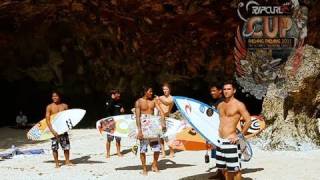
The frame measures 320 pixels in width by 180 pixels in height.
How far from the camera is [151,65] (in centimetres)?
2127

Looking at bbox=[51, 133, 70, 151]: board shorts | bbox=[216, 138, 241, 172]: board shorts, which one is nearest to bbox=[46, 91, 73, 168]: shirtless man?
bbox=[51, 133, 70, 151]: board shorts

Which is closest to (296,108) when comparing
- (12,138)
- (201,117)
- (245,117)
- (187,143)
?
(187,143)

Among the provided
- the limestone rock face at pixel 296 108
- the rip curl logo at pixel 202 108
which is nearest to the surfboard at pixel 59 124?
the rip curl logo at pixel 202 108

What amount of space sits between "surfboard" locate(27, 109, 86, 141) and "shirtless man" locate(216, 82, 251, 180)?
423cm

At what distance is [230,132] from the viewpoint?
6668mm

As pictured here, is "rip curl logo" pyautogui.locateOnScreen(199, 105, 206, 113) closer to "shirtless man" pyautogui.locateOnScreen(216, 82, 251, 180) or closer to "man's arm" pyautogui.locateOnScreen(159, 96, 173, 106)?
"shirtless man" pyautogui.locateOnScreen(216, 82, 251, 180)

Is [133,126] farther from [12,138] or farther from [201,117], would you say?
[12,138]

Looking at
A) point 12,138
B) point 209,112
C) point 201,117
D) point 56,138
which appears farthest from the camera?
point 12,138

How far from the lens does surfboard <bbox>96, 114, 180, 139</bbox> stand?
8688mm

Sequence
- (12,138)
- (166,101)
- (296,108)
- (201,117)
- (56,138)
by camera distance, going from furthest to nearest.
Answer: (12,138) < (296,108) < (166,101) < (56,138) < (201,117)

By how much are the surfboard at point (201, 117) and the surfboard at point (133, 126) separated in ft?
3.10

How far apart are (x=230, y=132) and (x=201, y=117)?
1.35 metres

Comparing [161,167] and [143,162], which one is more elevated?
[143,162]

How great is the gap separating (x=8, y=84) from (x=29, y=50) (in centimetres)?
221
